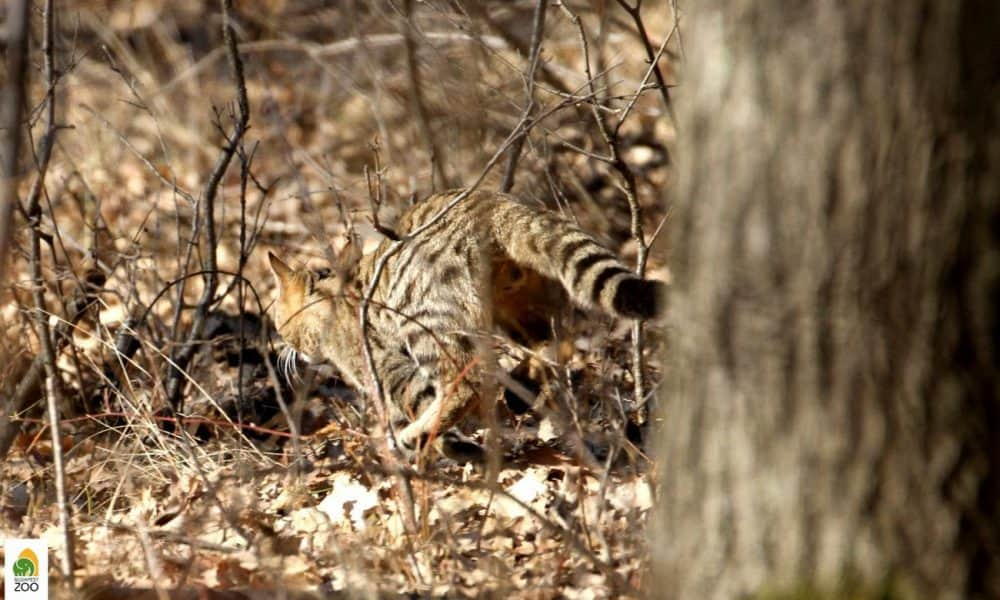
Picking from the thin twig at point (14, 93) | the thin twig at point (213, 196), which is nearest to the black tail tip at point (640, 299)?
the thin twig at point (213, 196)

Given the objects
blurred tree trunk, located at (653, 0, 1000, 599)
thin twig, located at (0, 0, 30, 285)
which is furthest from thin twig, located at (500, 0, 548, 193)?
thin twig, located at (0, 0, 30, 285)

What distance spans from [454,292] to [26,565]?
231cm

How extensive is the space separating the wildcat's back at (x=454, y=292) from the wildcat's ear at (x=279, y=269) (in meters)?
0.40

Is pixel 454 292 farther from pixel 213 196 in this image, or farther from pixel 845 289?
pixel 845 289

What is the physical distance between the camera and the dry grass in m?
3.99

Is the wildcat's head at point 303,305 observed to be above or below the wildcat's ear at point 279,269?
below

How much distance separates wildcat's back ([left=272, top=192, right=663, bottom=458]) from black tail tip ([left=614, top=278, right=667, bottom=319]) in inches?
12.7

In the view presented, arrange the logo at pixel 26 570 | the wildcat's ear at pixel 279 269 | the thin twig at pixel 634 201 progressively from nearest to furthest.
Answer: the logo at pixel 26 570, the thin twig at pixel 634 201, the wildcat's ear at pixel 279 269

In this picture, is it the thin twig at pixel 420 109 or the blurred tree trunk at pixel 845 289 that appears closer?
the blurred tree trunk at pixel 845 289

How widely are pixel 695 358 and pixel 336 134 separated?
7.62 meters

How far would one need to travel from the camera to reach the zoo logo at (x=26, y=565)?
13.1ft

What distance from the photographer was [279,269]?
6105 mm

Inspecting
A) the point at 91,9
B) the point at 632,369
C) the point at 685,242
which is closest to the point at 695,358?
the point at 685,242

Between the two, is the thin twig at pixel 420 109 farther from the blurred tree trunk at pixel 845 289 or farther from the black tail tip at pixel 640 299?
the blurred tree trunk at pixel 845 289
